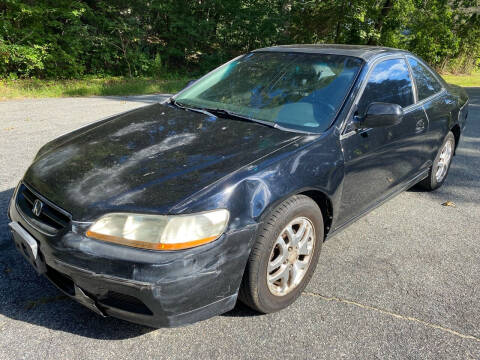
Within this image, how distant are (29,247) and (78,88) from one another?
9.62 metres

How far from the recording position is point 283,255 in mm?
2322

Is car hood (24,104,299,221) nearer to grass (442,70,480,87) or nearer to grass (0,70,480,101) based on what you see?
grass (0,70,480,101)

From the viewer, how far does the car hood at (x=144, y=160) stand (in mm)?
1961

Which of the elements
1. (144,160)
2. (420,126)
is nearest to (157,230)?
(144,160)

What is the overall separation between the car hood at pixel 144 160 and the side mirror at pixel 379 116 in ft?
1.92

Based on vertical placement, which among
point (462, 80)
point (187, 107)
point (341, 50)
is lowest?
point (462, 80)

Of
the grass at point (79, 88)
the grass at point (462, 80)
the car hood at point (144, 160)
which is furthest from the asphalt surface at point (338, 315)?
the grass at point (462, 80)

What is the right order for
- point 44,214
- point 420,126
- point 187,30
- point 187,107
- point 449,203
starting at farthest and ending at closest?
point 187,30 → point 449,203 → point 420,126 → point 187,107 → point 44,214

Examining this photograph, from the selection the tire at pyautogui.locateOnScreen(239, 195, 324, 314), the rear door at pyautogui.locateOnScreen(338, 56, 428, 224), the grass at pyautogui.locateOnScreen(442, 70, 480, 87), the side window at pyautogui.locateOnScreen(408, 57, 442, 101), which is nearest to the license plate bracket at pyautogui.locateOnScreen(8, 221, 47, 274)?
the tire at pyautogui.locateOnScreen(239, 195, 324, 314)

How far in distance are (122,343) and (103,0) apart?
14.6 m

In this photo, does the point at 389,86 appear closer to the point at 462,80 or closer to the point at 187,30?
the point at 187,30

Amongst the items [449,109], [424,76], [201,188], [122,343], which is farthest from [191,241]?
[449,109]

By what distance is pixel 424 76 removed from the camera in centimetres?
390

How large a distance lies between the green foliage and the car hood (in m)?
11.5
